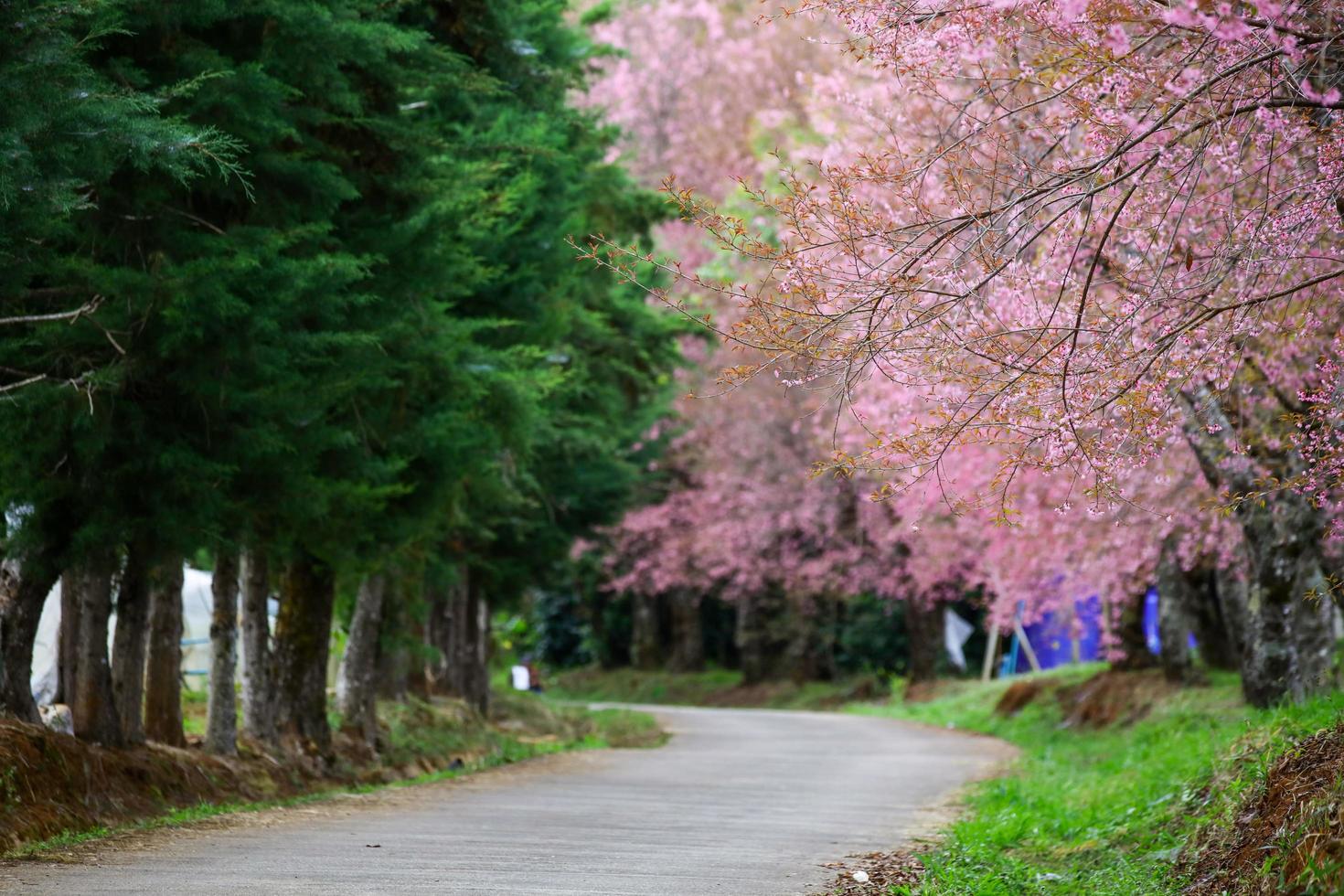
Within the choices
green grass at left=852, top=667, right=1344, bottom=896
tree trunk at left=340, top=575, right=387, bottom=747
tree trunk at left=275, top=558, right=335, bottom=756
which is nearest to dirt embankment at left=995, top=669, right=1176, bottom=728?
green grass at left=852, top=667, right=1344, bottom=896

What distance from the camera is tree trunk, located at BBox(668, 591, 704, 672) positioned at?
1805 inches

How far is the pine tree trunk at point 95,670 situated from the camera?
11.1 meters

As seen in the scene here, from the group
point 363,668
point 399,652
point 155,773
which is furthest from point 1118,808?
point 399,652

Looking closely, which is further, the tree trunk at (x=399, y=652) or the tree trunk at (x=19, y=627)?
the tree trunk at (x=399, y=652)

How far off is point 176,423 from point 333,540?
2300mm

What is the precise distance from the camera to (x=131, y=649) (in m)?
12.1

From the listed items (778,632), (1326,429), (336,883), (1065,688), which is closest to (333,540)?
(336,883)

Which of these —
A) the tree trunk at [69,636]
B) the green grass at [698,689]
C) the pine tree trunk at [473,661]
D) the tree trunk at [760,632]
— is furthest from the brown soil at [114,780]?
the tree trunk at [760,632]

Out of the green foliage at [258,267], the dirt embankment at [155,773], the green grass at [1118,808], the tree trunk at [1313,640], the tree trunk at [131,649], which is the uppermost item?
the green foliage at [258,267]

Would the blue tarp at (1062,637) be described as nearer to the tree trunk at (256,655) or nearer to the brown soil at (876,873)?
the tree trunk at (256,655)

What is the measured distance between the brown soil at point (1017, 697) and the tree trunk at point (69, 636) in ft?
61.3

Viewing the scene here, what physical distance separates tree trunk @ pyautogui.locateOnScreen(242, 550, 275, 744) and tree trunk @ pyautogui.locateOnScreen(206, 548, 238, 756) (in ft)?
2.83

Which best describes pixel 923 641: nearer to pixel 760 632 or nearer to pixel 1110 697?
pixel 760 632

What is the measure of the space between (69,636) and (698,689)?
33.1 metres
